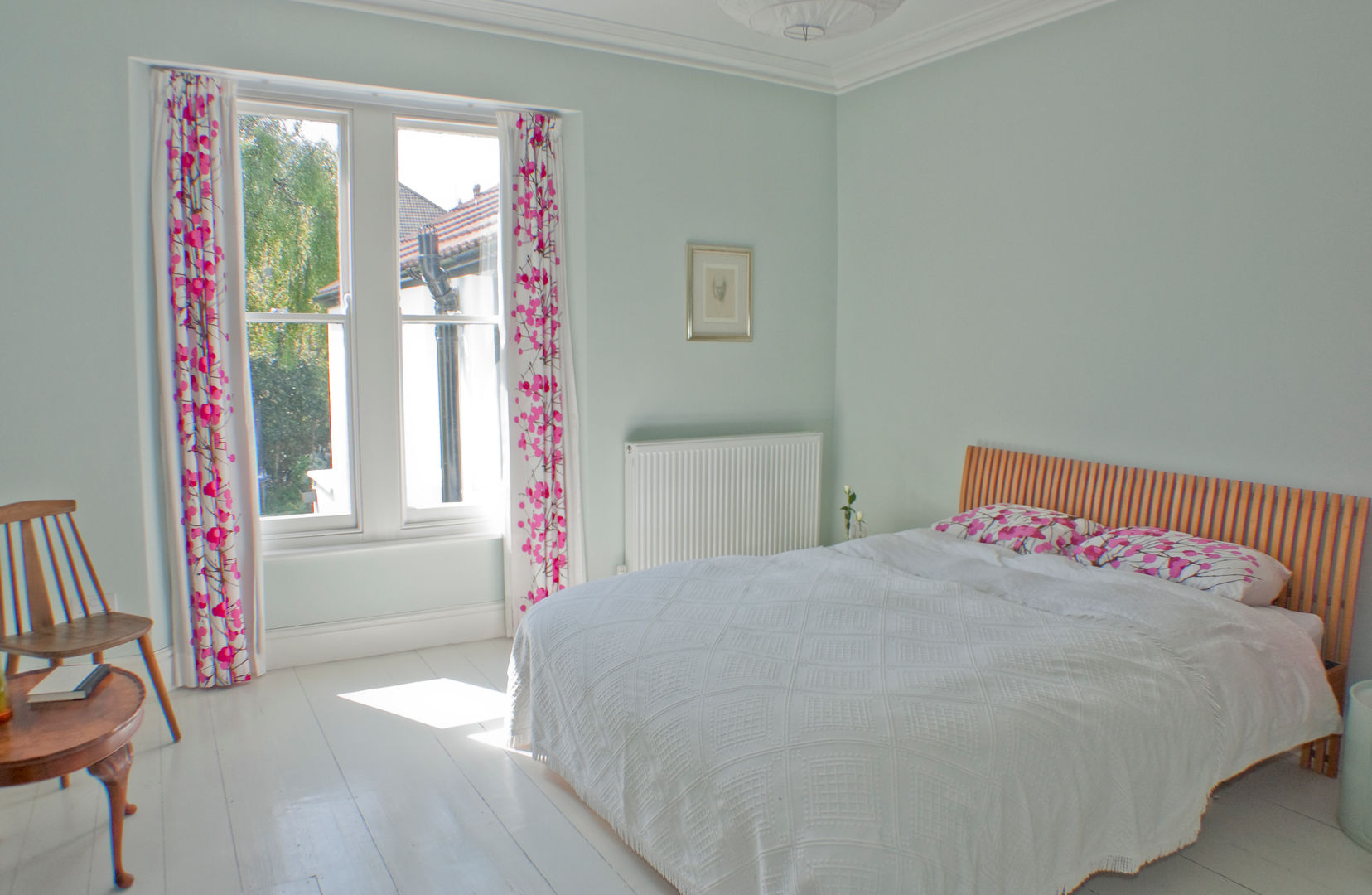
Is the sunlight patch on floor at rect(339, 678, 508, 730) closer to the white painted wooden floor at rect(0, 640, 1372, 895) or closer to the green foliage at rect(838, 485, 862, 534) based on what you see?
the white painted wooden floor at rect(0, 640, 1372, 895)

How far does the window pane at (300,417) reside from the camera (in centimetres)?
375

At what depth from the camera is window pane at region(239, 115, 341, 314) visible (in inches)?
145

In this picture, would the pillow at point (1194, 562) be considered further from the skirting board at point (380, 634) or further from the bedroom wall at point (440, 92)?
the skirting board at point (380, 634)

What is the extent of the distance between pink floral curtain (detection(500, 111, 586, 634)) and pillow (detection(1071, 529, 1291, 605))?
2.21 metres

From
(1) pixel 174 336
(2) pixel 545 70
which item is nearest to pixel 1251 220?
(2) pixel 545 70

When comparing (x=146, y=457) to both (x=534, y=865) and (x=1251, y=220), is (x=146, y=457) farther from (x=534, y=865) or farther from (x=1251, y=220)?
(x=1251, y=220)

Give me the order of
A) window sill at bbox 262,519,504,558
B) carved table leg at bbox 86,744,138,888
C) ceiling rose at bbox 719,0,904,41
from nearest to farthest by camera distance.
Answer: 1. carved table leg at bbox 86,744,138,888
2. ceiling rose at bbox 719,0,904,41
3. window sill at bbox 262,519,504,558

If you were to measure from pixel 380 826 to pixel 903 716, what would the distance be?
1526 millimetres

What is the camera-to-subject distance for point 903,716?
1958mm

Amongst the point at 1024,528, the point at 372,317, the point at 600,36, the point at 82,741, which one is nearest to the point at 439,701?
the point at 82,741

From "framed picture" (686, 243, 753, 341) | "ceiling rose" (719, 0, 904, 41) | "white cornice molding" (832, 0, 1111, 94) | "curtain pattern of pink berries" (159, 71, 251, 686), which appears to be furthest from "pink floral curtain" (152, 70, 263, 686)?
"white cornice molding" (832, 0, 1111, 94)

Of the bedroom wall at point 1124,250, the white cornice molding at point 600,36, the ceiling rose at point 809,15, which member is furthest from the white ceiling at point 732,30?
the ceiling rose at point 809,15

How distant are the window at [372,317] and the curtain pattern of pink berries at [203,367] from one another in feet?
0.72

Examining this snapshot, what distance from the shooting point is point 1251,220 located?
3.03 m
